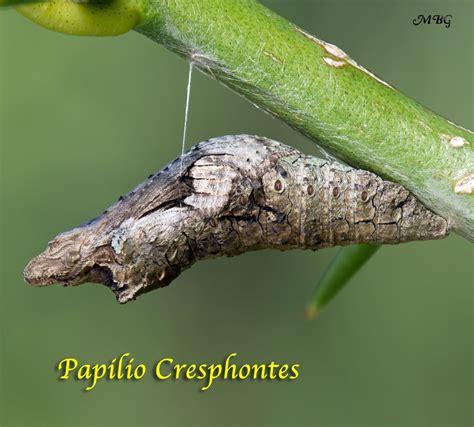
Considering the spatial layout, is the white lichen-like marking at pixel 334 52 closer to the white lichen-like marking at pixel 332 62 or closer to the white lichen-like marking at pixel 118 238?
the white lichen-like marking at pixel 332 62

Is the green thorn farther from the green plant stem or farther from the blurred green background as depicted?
the blurred green background

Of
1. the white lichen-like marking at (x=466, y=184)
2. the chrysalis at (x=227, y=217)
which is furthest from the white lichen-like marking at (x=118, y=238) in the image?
the white lichen-like marking at (x=466, y=184)

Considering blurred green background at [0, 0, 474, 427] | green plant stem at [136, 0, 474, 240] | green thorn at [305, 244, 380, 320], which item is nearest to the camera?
green plant stem at [136, 0, 474, 240]

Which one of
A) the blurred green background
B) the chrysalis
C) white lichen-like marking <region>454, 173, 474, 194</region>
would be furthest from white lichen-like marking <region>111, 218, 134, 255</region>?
the blurred green background

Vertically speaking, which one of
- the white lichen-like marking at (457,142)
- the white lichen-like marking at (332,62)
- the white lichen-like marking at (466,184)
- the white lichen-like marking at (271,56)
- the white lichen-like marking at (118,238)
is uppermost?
the white lichen-like marking at (332,62)

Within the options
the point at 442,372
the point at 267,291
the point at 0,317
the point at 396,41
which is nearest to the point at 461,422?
the point at 442,372

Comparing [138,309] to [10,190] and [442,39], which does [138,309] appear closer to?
[10,190]
